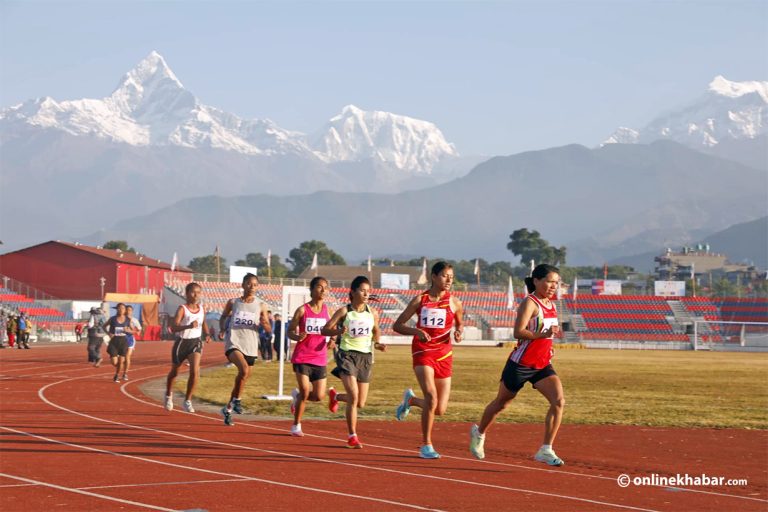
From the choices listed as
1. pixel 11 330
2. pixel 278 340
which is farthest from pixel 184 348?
pixel 11 330

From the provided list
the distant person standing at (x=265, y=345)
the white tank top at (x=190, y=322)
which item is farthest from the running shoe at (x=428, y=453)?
the distant person standing at (x=265, y=345)

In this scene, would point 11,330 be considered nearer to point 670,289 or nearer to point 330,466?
point 330,466

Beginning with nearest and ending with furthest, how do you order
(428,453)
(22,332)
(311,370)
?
1. (428,453)
2. (311,370)
3. (22,332)

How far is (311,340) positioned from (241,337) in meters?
2.16

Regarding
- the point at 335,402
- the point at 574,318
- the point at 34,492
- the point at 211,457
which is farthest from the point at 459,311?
the point at 574,318

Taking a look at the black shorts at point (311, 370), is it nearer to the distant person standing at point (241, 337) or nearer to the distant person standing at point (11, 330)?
the distant person standing at point (241, 337)

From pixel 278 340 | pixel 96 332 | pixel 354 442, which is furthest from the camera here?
pixel 278 340

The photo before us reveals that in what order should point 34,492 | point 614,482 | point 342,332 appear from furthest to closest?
point 342,332 < point 614,482 < point 34,492

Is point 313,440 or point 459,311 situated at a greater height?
point 459,311

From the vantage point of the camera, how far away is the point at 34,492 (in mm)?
10547

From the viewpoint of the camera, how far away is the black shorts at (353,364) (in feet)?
46.2

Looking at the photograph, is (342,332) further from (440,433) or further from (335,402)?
(440,433)

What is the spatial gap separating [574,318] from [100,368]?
2924 inches

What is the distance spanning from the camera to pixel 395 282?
353 feet
